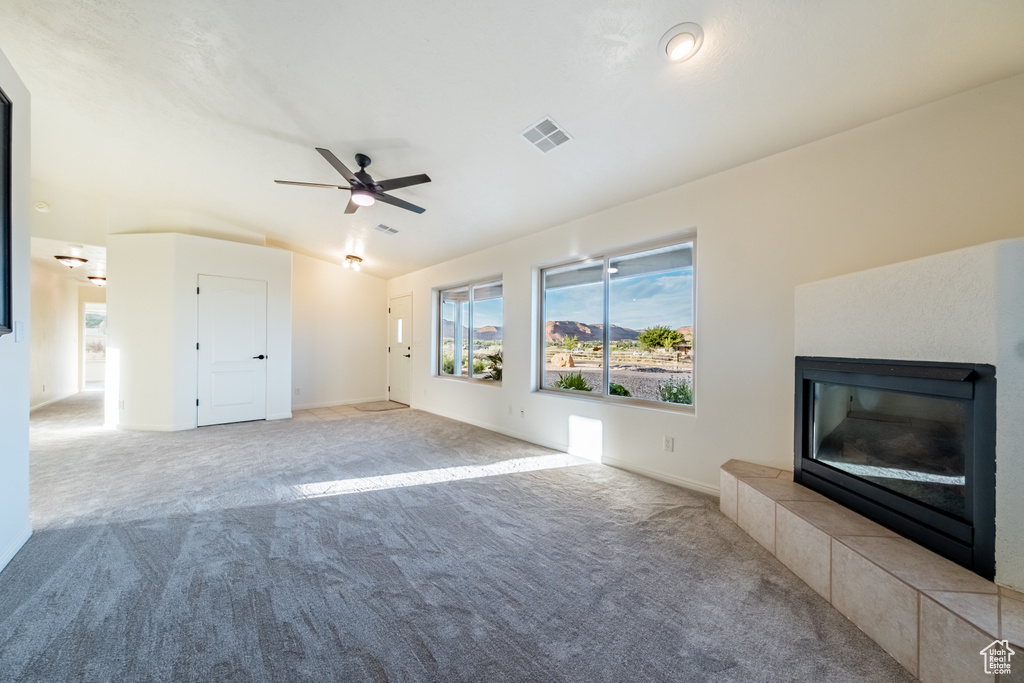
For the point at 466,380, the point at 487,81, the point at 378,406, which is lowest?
the point at 378,406

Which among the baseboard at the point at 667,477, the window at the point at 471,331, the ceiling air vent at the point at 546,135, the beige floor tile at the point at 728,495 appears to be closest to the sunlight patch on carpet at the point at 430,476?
the baseboard at the point at 667,477

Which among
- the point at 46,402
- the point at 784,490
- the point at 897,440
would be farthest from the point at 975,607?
the point at 46,402

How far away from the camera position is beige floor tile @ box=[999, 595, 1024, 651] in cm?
111

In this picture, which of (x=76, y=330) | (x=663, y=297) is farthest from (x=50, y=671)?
(x=76, y=330)

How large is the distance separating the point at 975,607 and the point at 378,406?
6.95m

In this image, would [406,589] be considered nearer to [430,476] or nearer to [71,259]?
[430,476]

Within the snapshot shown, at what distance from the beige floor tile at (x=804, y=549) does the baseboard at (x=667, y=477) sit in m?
0.81

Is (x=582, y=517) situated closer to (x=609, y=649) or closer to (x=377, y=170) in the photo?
(x=609, y=649)

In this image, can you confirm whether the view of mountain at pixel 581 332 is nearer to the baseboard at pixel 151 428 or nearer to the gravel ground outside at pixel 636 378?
the gravel ground outside at pixel 636 378

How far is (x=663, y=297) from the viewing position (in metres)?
3.45

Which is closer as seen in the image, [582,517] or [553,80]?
[553,80]

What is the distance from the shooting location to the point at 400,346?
730cm

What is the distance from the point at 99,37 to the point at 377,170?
5.99ft

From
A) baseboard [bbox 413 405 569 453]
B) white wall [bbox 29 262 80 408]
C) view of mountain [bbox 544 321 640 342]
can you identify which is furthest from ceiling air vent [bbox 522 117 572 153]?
white wall [bbox 29 262 80 408]
